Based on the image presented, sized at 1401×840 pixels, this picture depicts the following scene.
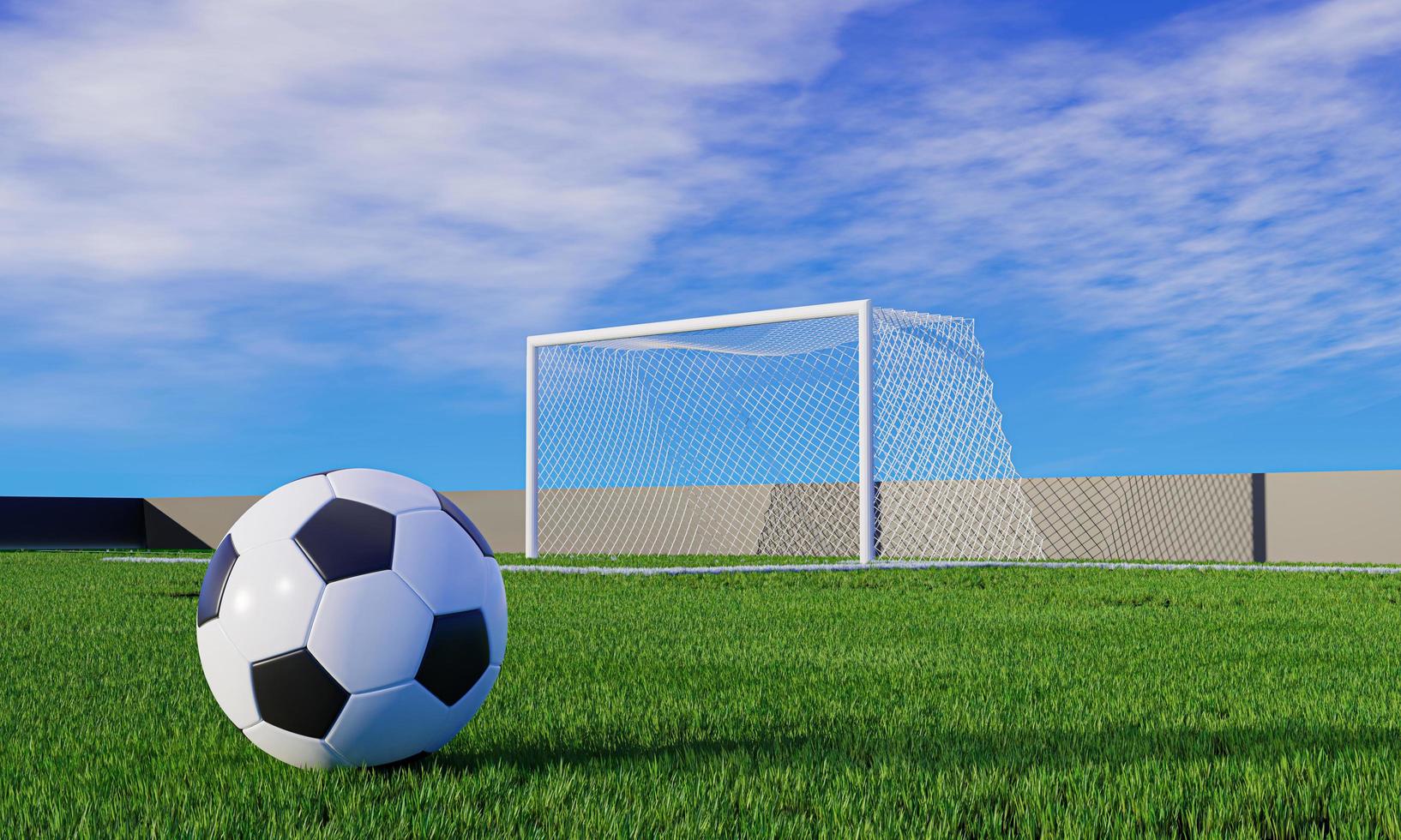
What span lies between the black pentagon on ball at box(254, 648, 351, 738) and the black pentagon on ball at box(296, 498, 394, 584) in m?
0.24

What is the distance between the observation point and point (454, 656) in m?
3.14

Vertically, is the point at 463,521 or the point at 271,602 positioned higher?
the point at 463,521

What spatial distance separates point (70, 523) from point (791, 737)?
26.1m

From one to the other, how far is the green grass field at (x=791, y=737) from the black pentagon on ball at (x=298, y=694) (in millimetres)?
159

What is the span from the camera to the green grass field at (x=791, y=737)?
2.74 metres

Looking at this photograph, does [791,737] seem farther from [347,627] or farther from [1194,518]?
[1194,518]

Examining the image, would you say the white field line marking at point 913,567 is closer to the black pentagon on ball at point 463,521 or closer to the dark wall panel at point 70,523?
the black pentagon on ball at point 463,521

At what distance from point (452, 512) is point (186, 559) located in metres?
14.9

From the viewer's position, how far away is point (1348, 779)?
311 centimetres

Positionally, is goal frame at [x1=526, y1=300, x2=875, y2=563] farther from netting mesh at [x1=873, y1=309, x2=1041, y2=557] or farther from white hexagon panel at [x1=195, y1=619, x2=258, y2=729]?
white hexagon panel at [x1=195, y1=619, x2=258, y2=729]

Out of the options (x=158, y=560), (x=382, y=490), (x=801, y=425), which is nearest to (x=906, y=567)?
(x=801, y=425)

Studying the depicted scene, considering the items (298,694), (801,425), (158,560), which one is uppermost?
(801,425)

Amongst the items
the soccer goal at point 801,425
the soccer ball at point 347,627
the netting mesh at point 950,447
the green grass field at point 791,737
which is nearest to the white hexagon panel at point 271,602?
the soccer ball at point 347,627

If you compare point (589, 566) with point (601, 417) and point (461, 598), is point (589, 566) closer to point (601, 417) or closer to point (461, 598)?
point (601, 417)
